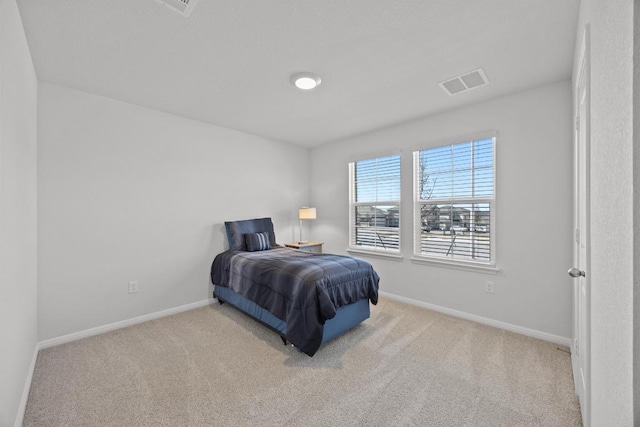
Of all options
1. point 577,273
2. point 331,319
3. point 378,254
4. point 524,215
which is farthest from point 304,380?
point 524,215

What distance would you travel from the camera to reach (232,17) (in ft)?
5.92

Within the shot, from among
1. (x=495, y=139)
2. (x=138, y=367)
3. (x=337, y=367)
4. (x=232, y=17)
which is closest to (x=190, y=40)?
(x=232, y=17)

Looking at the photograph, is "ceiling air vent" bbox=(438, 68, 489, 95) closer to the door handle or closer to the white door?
the white door

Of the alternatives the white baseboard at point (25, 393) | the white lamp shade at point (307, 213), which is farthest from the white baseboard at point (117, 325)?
the white lamp shade at point (307, 213)

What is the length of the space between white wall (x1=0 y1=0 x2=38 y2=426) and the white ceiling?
1.07ft

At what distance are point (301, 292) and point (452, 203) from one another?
220 cm

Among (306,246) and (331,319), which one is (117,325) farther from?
(306,246)

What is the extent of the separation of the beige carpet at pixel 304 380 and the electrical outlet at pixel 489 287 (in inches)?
15.4

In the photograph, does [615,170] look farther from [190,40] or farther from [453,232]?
[453,232]

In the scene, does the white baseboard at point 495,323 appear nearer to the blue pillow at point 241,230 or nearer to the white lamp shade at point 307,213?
the white lamp shade at point 307,213

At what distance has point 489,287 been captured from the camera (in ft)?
9.97

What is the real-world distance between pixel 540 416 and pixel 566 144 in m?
2.28

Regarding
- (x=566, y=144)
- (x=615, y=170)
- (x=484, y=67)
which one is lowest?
(x=615, y=170)

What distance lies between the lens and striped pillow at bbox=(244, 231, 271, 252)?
3791mm
